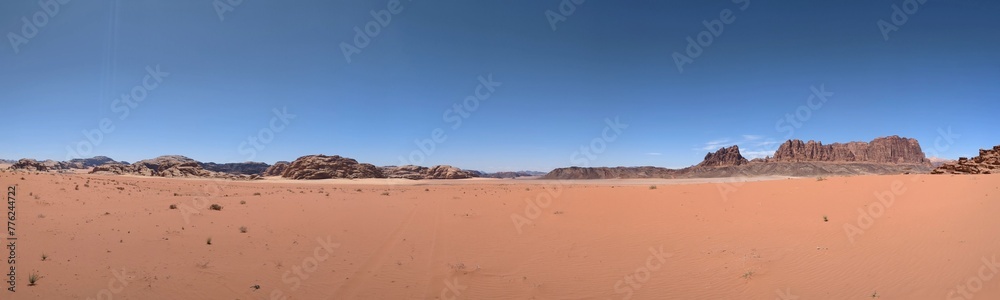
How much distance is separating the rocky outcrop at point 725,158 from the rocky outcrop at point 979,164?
351 feet

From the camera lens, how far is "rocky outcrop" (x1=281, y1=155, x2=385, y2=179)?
8100cm

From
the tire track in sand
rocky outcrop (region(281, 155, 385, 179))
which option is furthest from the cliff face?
the tire track in sand

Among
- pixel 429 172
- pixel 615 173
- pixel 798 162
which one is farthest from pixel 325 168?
pixel 798 162

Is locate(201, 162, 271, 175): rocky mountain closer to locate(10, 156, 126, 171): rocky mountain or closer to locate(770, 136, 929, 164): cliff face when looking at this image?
locate(10, 156, 126, 171): rocky mountain

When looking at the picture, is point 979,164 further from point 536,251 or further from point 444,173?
point 444,173

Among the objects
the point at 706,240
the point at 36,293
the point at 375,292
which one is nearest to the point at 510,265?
the point at 375,292

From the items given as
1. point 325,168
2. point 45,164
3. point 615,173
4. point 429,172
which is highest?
point 45,164

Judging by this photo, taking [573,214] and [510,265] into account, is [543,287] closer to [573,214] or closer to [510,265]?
[510,265]

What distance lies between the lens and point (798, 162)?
369 ft

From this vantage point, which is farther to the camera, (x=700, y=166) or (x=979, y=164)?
(x=700, y=166)

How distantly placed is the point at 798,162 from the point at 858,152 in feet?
150

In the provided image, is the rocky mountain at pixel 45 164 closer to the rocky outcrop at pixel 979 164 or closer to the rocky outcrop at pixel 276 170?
the rocky outcrop at pixel 276 170

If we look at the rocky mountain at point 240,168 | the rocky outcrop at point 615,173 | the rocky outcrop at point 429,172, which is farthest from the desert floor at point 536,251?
the rocky mountain at point 240,168

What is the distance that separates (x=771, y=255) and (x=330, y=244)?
1096 cm
